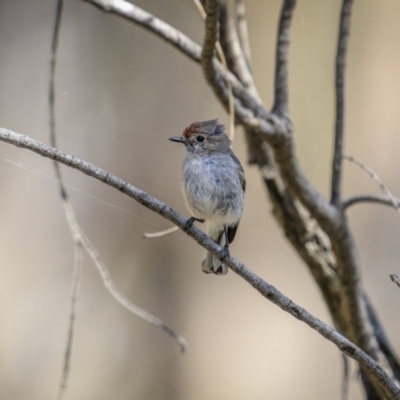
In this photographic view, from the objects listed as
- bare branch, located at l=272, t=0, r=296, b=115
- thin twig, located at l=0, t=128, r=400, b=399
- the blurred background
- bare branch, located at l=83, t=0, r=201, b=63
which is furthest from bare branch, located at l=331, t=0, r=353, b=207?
the blurred background

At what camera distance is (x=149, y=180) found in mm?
4156

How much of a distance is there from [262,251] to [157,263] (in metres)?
0.78

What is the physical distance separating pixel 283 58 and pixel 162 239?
176 centimetres

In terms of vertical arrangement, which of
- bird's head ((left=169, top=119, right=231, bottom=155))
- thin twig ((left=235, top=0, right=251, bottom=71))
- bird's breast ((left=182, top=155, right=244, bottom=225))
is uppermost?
thin twig ((left=235, top=0, right=251, bottom=71))

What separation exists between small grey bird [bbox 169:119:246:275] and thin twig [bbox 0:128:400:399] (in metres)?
0.70

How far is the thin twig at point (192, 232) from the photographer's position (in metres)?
1.69

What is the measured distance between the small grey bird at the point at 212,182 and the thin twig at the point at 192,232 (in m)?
0.70

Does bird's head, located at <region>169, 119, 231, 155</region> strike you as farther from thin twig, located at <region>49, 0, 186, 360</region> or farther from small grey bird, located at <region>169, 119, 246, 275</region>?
thin twig, located at <region>49, 0, 186, 360</region>

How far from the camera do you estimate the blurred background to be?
157 inches

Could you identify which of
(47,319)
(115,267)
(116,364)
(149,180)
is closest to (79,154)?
(149,180)

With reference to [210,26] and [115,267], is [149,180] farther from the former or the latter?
[210,26]

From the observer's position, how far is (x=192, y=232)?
190 centimetres

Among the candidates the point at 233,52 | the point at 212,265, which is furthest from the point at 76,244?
the point at 233,52

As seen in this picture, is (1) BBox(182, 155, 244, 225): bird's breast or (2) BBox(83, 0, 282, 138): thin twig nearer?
(2) BBox(83, 0, 282, 138): thin twig
